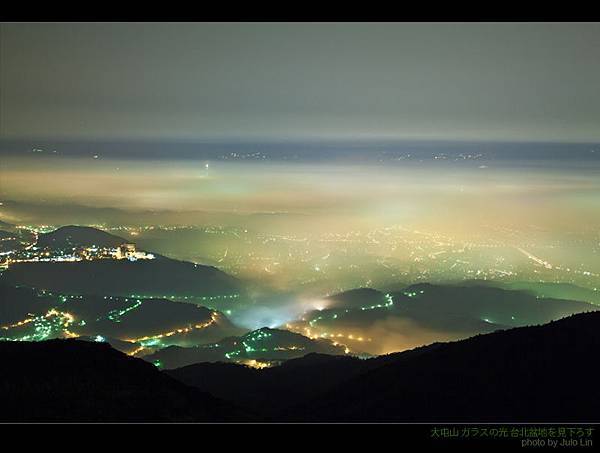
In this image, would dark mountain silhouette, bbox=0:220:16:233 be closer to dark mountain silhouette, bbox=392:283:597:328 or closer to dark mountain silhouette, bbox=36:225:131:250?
dark mountain silhouette, bbox=36:225:131:250

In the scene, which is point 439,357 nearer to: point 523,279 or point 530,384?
point 530,384

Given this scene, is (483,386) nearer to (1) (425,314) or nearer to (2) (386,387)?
(2) (386,387)

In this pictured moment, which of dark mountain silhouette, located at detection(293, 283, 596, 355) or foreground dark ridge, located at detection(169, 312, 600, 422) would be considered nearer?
foreground dark ridge, located at detection(169, 312, 600, 422)

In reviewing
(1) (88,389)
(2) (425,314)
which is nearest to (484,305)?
(2) (425,314)

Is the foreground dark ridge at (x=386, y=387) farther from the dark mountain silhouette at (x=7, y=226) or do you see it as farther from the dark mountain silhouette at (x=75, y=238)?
the dark mountain silhouette at (x=75, y=238)

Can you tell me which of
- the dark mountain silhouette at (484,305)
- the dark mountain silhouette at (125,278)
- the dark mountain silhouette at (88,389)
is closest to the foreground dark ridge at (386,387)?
the dark mountain silhouette at (88,389)

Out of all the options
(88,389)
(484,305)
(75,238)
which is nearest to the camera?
(88,389)

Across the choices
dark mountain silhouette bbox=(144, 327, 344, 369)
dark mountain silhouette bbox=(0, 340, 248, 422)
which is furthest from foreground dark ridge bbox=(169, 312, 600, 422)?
dark mountain silhouette bbox=(144, 327, 344, 369)
